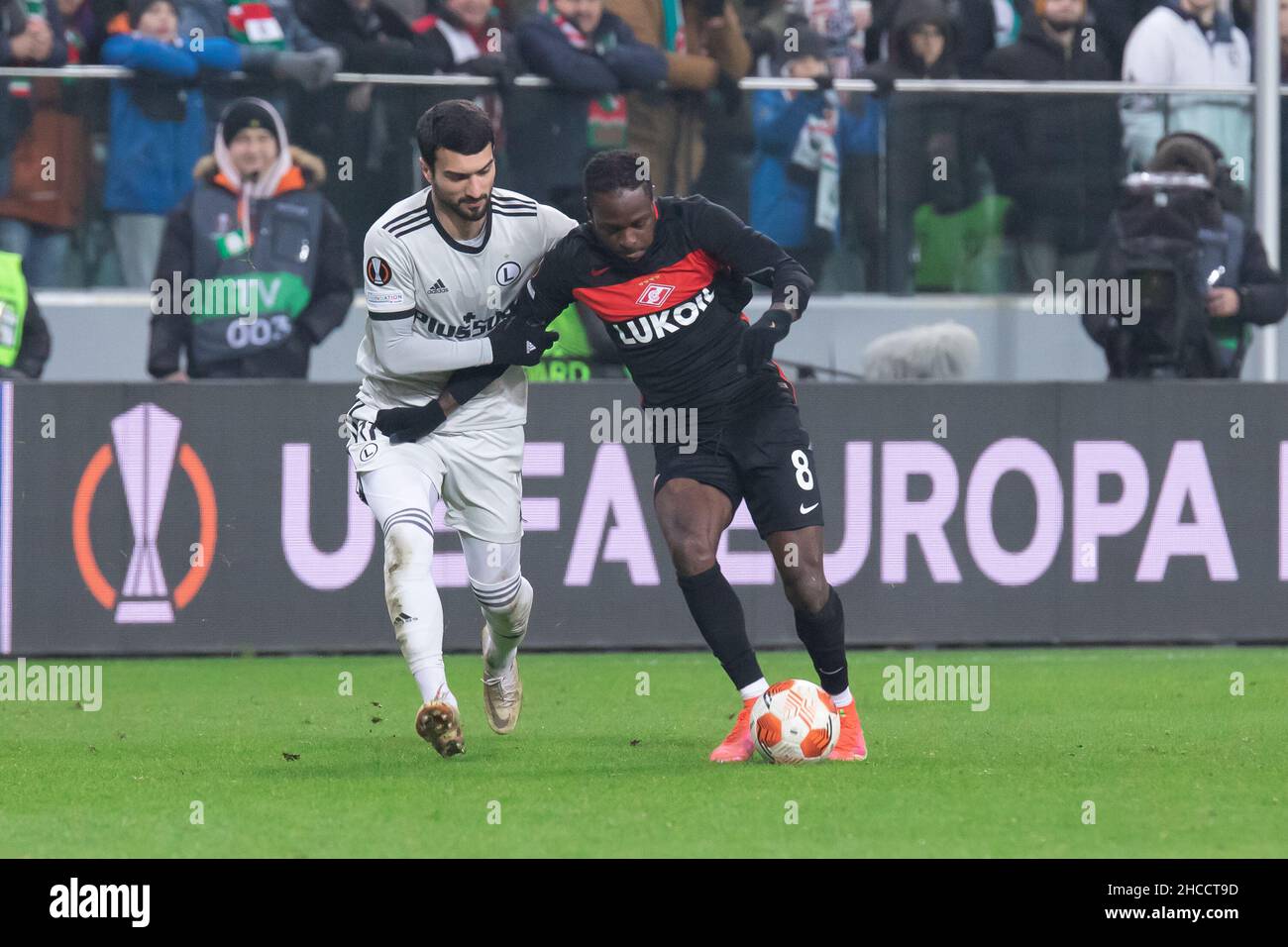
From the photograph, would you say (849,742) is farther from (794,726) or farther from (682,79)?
(682,79)

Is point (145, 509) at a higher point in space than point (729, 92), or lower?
lower

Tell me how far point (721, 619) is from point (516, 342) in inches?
46.9

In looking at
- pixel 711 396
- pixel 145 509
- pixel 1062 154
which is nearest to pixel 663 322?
pixel 711 396

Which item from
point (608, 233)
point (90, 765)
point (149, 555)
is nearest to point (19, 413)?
point (149, 555)

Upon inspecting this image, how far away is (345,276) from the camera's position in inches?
437

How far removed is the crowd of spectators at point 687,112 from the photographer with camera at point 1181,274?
47 cm

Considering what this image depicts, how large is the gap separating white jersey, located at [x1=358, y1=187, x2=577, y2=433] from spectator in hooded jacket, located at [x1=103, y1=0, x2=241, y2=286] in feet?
13.1

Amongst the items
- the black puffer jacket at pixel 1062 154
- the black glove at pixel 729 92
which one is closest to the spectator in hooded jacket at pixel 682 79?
the black glove at pixel 729 92

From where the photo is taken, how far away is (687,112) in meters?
11.7

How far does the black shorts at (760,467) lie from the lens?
732cm

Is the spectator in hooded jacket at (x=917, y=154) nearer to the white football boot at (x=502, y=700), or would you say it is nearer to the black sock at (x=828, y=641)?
the white football boot at (x=502, y=700)
